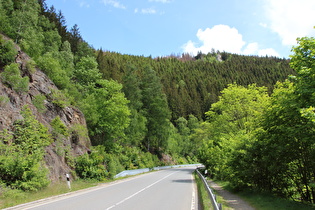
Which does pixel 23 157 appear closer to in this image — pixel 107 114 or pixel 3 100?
pixel 3 100

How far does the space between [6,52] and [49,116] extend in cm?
608

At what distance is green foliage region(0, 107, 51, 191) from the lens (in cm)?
1198

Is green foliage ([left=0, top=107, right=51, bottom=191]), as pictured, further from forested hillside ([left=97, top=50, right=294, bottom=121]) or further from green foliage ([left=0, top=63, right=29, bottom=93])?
forested hillside ([left=97, top=50, right=294, bottom=121])

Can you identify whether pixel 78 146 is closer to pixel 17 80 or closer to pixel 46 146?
pixel 46 146

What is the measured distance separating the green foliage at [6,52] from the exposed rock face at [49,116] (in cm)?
164

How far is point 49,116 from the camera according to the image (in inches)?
845

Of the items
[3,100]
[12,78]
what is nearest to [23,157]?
[3,100]

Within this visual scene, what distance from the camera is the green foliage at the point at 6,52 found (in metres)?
19.5

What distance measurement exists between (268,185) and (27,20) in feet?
101

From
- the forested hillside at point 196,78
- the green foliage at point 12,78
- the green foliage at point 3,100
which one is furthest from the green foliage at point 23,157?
the forested hillside at point 196,78

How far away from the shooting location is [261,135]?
13234 mm

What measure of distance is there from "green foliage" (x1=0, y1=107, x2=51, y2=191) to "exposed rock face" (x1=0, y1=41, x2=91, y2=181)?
0.78 meters

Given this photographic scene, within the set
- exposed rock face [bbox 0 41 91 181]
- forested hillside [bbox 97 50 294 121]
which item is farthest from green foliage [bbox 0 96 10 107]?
forested hillside [bbox 97 50 294 121]

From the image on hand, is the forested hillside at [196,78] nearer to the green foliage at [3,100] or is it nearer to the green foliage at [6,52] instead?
the green foliage at [6,52]
